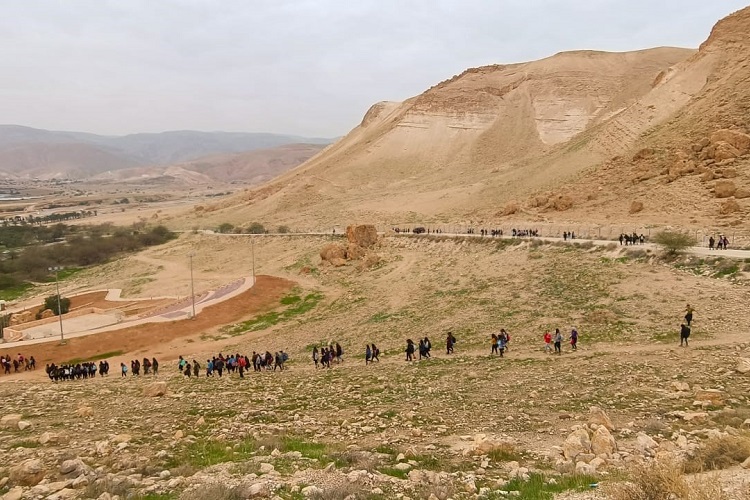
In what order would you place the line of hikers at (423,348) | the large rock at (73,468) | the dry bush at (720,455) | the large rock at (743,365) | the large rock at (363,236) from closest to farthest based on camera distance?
the dry bush at (720,455), the large rock at (73,468), the large rock at (743,365), the line of hikers at (423,348), the large rock at (363,236)

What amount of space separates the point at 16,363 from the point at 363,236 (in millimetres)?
27234

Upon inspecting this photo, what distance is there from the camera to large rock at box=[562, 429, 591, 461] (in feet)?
27.2

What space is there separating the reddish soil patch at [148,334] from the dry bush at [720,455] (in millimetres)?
28392

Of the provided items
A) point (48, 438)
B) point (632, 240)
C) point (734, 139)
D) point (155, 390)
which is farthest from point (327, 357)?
point (734, 139)

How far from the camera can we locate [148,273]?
181ft

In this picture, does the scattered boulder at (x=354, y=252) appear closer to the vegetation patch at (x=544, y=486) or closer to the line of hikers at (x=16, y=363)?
the line of hikers at (x=16, y=363)

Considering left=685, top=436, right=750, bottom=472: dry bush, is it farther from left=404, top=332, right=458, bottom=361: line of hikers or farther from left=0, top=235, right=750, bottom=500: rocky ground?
left=404, top=332, right=458, bottom=361: line of hikers

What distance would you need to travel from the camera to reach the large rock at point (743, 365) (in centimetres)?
1186

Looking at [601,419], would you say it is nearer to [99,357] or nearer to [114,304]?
[99,357]

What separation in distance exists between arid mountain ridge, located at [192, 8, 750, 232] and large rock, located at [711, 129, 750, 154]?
11cm

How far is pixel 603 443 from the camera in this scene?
8.35m

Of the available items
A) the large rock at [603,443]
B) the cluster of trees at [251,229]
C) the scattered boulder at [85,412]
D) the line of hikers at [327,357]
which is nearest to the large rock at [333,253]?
the cluster of trees at [251,229]

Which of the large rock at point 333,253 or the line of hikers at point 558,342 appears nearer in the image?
the line of hikers at point 558,342

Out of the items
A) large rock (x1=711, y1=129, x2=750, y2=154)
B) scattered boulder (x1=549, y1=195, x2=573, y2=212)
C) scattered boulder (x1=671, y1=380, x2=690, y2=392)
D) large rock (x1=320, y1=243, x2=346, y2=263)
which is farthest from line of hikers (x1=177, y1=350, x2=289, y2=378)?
large rock (x1=711, y1=129, x2=750, y2=154)
